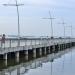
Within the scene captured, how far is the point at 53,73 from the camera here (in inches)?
962

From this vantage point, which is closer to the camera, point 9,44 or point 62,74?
point 62,74

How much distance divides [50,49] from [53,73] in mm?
35926

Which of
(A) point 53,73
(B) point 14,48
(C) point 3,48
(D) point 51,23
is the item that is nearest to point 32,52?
(B) point 14,48

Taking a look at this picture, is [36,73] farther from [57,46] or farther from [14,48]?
[57,46]

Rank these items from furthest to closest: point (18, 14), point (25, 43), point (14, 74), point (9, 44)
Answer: point (18, 14)
point (25, 43)
point (9, 44)
point (14, 74)

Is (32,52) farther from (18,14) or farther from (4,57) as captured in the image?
(4,57)

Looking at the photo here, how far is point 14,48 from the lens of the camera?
3475cm

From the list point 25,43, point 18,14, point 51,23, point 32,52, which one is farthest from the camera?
point 51,23

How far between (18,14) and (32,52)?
7121 millimetres

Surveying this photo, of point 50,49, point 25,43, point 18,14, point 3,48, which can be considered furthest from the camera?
point 50,49

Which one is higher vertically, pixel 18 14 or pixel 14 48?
pixel 18 14

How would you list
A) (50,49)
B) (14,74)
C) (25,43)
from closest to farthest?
(14,74) < (25,43) < (50,49)

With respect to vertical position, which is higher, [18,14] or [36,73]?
[18,14]

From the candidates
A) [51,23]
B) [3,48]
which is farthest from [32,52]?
[51,23]
